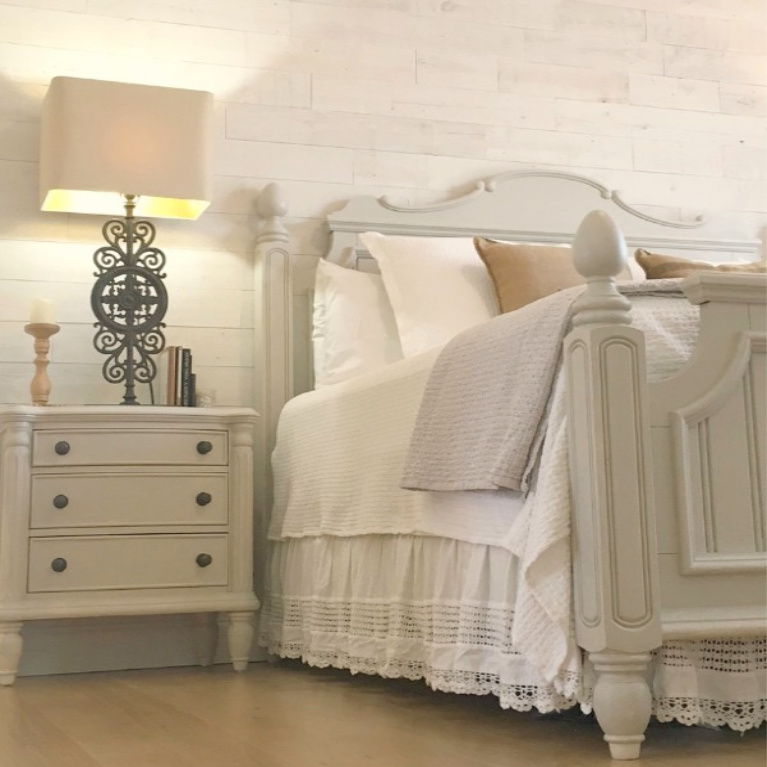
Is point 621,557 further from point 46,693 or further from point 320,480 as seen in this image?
point 46,693

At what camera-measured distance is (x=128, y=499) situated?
112 inches

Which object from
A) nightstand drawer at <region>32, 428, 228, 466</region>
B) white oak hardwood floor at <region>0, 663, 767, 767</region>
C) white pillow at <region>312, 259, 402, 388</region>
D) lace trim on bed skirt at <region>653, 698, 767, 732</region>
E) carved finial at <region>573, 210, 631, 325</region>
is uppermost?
white pillow at <region>312, 259, 402, 388</region>

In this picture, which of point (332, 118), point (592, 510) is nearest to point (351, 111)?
point (332, 118)

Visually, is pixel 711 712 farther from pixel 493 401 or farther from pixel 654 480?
pixel 493 401

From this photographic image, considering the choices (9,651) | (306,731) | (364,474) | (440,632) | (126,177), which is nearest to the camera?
(306,731)

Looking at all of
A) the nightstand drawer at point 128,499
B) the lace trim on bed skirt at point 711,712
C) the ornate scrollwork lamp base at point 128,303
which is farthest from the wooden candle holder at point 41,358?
the lace trim on bed skirt at point 711,712

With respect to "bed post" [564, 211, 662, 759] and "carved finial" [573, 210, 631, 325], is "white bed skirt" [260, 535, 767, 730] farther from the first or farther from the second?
"carved finial" [573, 210, 631, 325]

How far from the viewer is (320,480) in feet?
9.27

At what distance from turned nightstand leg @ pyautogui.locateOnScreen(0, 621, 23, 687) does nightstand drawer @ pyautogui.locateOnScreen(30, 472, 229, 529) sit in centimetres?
24

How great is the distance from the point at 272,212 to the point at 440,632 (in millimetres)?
1588

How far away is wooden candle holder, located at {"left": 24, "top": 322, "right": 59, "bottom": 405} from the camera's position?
2977mm

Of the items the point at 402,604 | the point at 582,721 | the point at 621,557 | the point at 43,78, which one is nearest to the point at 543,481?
the point at 621,557

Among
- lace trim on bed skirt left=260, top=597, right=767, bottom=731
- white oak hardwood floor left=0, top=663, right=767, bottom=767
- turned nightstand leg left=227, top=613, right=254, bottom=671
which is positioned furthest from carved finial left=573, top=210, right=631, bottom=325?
turned nightstand leg left=227, top=613, right=254, bottom=671

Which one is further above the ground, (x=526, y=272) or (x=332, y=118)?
(x=332, y=118)
